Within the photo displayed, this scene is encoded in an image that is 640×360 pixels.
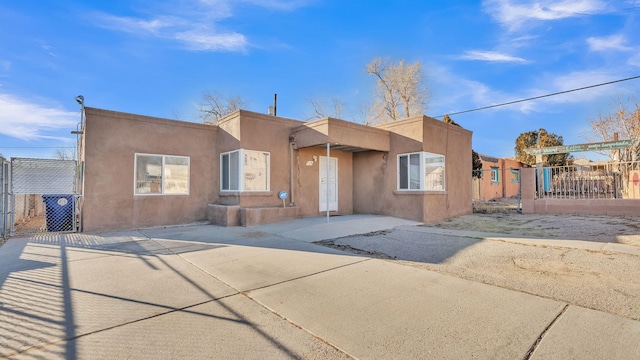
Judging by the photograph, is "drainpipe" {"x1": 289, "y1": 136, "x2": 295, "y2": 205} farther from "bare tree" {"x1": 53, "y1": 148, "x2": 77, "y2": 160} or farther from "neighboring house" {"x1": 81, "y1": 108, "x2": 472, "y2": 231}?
"bare tree" {"x1": 53, "y1": 148, "x2": 77, "y2": 160}

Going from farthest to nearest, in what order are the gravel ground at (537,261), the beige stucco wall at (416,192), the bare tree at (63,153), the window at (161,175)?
the bare tree at (63,153), the beige stucco wall at (416,192), the window at (161,175), the gravel ground at (537,261)

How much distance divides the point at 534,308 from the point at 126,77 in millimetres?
16203

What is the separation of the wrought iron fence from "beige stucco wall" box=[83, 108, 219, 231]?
1332 centimetres

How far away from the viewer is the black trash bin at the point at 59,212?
8.54 m

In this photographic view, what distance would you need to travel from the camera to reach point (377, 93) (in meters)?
27.3

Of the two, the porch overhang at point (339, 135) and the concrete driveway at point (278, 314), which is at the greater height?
the porch overhang at point (339, 135)

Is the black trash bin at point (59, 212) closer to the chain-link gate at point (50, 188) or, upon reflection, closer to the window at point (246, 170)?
the chain-link gate at point (50, 188)

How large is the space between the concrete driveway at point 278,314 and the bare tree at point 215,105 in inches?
899

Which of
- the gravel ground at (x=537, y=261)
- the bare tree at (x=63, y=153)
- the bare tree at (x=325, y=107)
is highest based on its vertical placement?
the bare tree at (x=325, y=107)

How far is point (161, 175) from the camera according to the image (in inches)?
388

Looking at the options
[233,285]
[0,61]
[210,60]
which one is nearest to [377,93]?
[210,60]

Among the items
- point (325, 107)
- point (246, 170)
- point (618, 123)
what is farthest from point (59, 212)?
point (618, 123)

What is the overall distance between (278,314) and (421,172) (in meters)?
8.06

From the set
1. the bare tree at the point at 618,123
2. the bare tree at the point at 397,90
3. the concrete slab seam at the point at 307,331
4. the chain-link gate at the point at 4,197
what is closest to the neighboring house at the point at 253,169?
the chain-link gate at the point at 4,197
